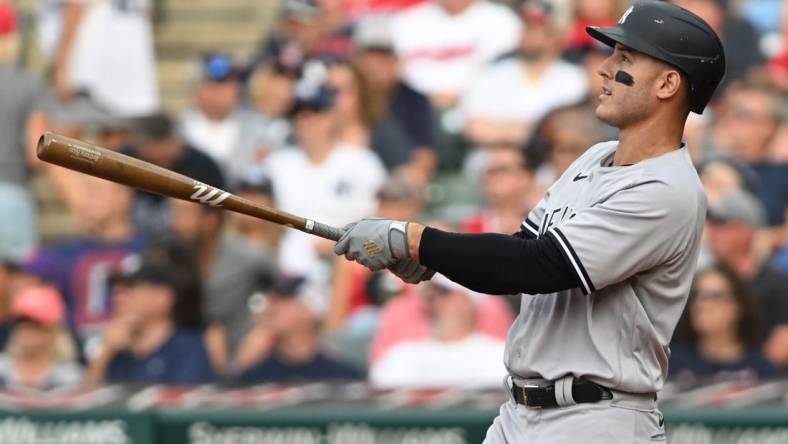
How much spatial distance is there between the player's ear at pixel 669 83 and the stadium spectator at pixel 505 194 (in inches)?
138

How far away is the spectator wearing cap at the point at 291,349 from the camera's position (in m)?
6.65

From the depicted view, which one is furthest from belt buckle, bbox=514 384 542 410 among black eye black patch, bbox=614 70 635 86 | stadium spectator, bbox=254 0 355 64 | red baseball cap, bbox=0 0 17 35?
red baseball cap, bbox=0 0 17 35

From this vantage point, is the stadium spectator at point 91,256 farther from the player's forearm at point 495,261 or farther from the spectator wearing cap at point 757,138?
the player's forearm at point 495,261

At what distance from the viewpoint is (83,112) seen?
791 cm

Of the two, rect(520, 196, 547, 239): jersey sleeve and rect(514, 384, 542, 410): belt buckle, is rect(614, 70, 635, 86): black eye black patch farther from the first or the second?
rect(514, 384, 542, 410): belt buckle

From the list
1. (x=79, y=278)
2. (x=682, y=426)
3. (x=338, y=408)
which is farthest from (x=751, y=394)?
(x=79, y=278)

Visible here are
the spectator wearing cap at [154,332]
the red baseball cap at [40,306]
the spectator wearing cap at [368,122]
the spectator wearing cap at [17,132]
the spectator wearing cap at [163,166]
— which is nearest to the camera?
the spectator wearing cap at [154,332]

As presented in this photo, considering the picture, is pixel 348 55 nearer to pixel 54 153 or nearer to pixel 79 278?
pixel 79 278

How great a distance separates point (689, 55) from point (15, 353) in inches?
184

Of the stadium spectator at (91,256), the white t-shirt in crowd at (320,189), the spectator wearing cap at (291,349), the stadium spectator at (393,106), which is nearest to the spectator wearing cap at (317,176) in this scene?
the white t-shirt in crowd at (320,189)

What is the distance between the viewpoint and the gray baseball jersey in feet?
10.6

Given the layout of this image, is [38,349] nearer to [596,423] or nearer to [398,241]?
[398,241]

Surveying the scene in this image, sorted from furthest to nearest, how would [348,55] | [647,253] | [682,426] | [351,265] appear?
[348,55] → [351,265] → [682,426] → [647,253]

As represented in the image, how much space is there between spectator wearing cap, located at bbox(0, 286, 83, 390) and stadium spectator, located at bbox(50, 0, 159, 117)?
1.37 meters
